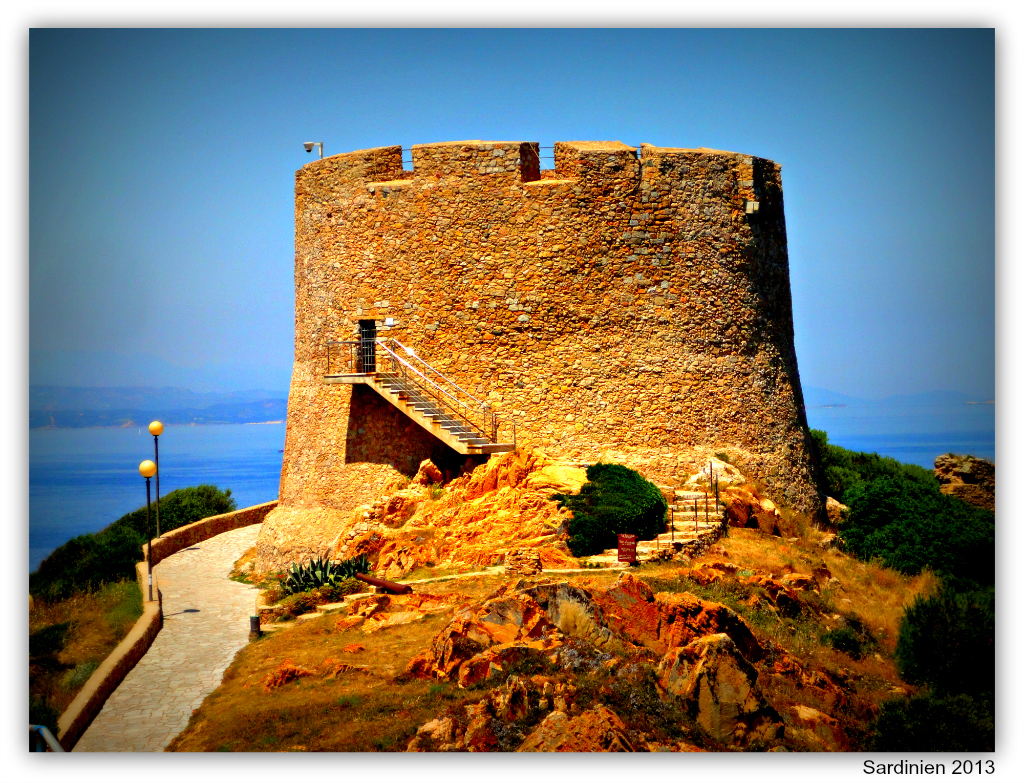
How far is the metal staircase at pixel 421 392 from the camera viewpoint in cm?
1867

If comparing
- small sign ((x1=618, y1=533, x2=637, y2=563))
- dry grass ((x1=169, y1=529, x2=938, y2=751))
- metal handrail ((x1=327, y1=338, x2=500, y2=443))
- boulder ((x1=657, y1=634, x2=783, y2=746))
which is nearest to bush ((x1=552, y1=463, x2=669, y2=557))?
small sign ((x1=618, y1=533, x2=637, y2=563))

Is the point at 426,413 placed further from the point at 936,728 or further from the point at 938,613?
the point at 936,728

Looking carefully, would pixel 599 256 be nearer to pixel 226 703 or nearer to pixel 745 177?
pixel 745 177

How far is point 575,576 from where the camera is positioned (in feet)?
48.6

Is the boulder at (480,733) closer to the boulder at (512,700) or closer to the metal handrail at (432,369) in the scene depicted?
the boulder at (512,700)

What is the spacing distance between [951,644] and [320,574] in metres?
9.46

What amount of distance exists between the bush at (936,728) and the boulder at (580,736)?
2577 mm

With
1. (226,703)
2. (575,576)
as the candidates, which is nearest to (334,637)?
(226,703)

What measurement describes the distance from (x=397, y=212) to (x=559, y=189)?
3197 mm

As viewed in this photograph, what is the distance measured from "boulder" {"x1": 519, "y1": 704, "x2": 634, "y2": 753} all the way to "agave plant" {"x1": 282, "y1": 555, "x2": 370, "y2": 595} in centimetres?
729

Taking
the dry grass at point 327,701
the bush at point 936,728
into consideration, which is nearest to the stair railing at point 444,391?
the dry grass at point 327,701

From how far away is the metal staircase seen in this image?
1867 centimetres

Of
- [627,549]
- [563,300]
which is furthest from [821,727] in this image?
[563,300]

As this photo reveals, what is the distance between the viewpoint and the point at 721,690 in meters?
10.1
